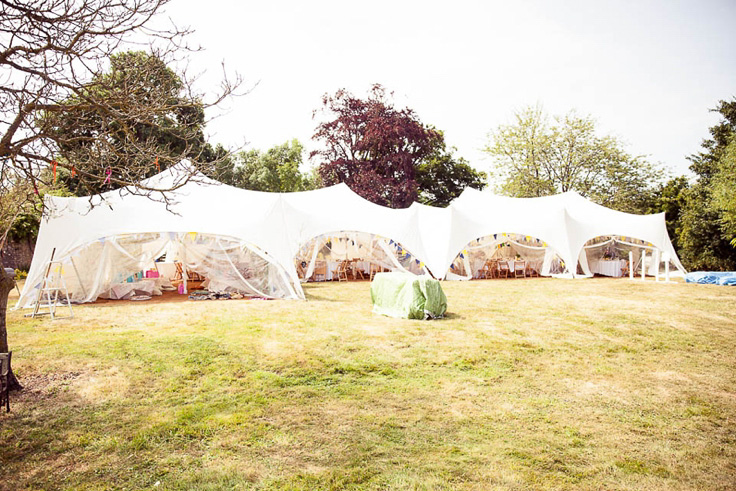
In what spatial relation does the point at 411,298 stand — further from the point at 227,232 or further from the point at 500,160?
the point at 500,160

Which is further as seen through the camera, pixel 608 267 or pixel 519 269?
pixel 519 269

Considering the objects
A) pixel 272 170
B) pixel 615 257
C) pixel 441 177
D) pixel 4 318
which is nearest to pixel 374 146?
pixel 441 177

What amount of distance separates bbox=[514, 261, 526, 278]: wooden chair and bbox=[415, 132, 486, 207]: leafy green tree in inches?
470

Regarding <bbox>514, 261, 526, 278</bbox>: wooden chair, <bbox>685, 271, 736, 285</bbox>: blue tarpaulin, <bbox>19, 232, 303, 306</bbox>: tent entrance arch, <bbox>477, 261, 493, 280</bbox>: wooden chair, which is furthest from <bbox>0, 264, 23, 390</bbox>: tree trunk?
<bbox>685, 271, 736, 285</bbox>: blue tarpaulin

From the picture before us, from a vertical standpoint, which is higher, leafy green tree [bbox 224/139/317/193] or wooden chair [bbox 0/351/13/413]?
leafy green tree [bbox 224/139/317/193]

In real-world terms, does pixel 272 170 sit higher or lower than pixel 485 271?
higher

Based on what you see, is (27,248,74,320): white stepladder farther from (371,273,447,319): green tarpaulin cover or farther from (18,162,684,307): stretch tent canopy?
(371,273,447,319): green tarpaulin cover

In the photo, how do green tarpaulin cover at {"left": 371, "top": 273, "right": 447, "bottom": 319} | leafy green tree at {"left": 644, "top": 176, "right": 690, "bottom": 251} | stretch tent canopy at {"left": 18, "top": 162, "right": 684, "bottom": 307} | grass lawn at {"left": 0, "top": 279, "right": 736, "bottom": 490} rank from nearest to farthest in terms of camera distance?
grass lawn at {"left": 0, "top": 279, "right": 736, "bottom": 490}
green tarpaulin cover at {"left": 371, "top": 273, "right": 447, "bottom": 319}
stretch tent canopy at {"left": 18, "top": 162, "right": 684, "bottom": 307}
leafy green tree at {"left": 644, "top": 176, "right": 690, "bottom": 251}

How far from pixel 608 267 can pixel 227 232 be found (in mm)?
13571

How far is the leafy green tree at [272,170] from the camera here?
31.7m

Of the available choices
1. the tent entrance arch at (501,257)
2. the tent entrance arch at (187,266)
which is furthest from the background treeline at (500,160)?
the tent entrance arch at (187,266)

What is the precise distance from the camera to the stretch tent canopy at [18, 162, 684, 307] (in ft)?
33.1

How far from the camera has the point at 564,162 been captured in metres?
26.1

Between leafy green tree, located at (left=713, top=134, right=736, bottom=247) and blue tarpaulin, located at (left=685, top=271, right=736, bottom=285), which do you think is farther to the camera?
leafy green tree, located at (left=713, top=134, right=736, bottom=247)
